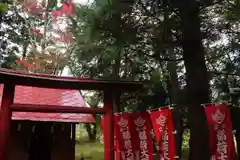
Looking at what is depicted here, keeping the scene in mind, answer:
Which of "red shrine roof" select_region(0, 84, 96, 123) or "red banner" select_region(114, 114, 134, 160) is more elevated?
"red shrine roof" select_region(0, 84, 96, 123)

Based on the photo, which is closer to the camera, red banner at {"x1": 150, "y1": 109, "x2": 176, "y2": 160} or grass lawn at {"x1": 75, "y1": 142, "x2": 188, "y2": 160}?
red banner at {"x1": 150, "y1": 109, "x2": 176, "y2": 160}

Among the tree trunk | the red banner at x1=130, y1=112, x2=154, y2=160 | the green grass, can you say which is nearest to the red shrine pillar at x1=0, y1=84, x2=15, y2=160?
the red banner at x1=130, y1=112, x2=154, y2=160

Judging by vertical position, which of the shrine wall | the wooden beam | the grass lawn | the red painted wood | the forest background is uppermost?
the forest background

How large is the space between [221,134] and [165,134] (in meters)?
1.17

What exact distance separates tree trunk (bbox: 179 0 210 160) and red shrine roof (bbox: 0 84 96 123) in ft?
15.7

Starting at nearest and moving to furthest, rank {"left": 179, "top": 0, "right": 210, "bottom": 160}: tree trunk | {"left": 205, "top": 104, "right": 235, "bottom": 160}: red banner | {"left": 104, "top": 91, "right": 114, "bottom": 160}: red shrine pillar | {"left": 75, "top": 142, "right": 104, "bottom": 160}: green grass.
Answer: {"left": 205, "top": 104, "right": 235, "bottom": 160}: red banner < {"left": 179, "top": 0, "right": 210, "bottom": 160}: tree trunk < {"left": 104, "top": 91, "right": 114, "bottom": 160}: red shrine pillar < {"left": 75, "top": 142, "right": 104, "bottom": 160}: green grass

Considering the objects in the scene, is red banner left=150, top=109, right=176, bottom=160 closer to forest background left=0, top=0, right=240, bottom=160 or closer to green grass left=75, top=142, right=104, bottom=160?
forest background left=0, top=0, right=240, bottom=160

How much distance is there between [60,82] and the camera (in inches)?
272

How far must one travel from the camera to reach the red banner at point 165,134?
5.69 metres

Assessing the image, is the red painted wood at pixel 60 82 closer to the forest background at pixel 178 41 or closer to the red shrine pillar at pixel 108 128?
the red shrine pillar at pixel 108 128

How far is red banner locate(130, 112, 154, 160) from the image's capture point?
656 cm

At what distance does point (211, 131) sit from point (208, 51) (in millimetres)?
2629

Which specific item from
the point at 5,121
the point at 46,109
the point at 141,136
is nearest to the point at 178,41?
the point at 141,136

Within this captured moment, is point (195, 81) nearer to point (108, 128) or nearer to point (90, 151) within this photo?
point (108, 128)
